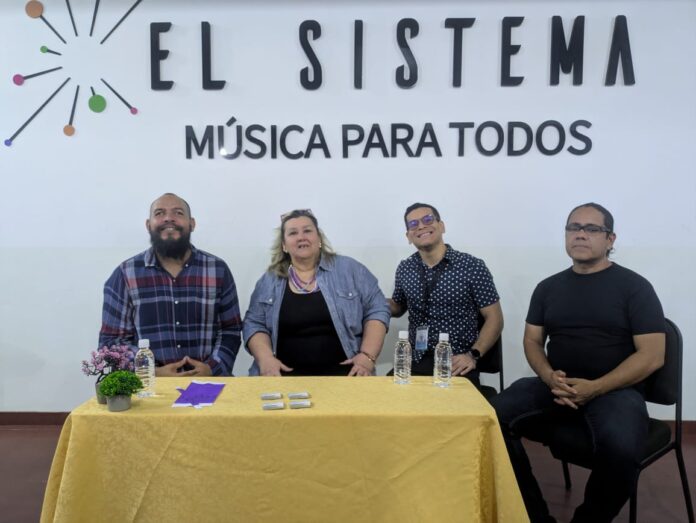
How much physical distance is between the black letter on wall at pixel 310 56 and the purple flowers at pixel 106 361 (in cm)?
214

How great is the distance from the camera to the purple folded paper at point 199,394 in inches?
70.4

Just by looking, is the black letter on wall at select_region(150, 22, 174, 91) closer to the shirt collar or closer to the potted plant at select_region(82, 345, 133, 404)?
the shirt collar

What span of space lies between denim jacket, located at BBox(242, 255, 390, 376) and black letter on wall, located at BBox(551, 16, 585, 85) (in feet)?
6.10

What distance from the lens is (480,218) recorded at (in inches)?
131

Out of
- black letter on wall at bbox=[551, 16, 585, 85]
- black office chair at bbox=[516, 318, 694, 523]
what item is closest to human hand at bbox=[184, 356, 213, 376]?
black office chair at bbox=[516, 318, 694, 523]

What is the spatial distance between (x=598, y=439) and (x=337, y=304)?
133cm

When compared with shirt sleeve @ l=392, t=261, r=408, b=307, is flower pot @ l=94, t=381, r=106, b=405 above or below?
below

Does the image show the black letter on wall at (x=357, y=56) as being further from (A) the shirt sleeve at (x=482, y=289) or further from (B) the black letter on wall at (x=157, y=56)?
(A) the shirt sleeve at (x=482, y=289)

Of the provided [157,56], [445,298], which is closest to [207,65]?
[157,56]

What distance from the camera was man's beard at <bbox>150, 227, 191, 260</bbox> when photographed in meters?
2.70

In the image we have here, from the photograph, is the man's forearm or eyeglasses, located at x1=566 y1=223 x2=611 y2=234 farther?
eyeglasses, located at x1=566 y1=223 x2=611 y2=234

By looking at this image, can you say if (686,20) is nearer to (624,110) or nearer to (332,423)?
(624,110)

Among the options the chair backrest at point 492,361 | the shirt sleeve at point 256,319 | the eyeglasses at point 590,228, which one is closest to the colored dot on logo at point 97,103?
the shirt sleeve at point 256,319

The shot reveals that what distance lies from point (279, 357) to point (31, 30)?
2.78 m
